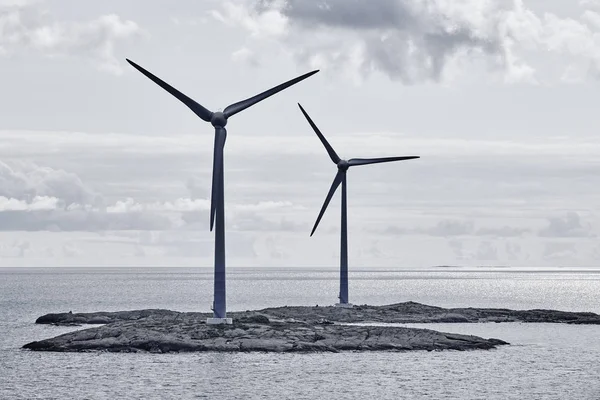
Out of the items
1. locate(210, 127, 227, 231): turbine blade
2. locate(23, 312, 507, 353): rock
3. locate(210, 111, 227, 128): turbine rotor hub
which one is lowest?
locate(23, 312, 507, 353): rock

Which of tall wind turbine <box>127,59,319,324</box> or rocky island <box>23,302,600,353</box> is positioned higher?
tall wind turbine <box>127,59,319,324</box>

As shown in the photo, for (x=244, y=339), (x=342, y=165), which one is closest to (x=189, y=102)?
(x=244, y=339)

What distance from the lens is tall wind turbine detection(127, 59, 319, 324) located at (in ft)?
295

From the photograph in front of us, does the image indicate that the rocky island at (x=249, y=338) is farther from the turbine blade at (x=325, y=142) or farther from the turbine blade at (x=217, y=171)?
the turbine blade at (x=325, y=142)

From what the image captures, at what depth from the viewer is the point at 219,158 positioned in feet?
296

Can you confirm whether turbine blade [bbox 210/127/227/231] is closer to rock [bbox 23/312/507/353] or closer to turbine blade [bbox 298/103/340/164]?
rock [bbox 23/312/507/353]

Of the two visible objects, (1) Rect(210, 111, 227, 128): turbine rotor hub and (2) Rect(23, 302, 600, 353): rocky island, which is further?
(1) Rect(210, 111, 227, 128): turbine rotor hub

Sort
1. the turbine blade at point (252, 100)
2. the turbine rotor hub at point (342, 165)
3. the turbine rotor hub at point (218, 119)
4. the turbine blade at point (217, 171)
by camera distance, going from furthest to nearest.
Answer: the turbine rotor hub at point (342, 165) < the turbine blade at point (252, 100) < the turbine rotor hub at point (218, 119) < the turbine blade at point (217, 171)

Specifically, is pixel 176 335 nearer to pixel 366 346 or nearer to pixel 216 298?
pixel 216 298

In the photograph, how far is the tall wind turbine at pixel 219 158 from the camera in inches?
3538

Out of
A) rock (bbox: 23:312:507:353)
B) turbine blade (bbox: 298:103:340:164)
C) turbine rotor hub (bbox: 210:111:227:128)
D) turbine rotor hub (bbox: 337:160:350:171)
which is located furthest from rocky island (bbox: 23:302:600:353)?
turbine rotor hub (bbox: 337:160:350:171)

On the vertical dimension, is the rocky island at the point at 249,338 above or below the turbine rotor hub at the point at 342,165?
below

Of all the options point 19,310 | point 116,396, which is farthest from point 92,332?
point 19,310

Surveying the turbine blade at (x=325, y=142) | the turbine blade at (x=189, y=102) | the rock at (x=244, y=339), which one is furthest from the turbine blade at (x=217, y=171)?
the turbine blade at (x=325, y=142)
